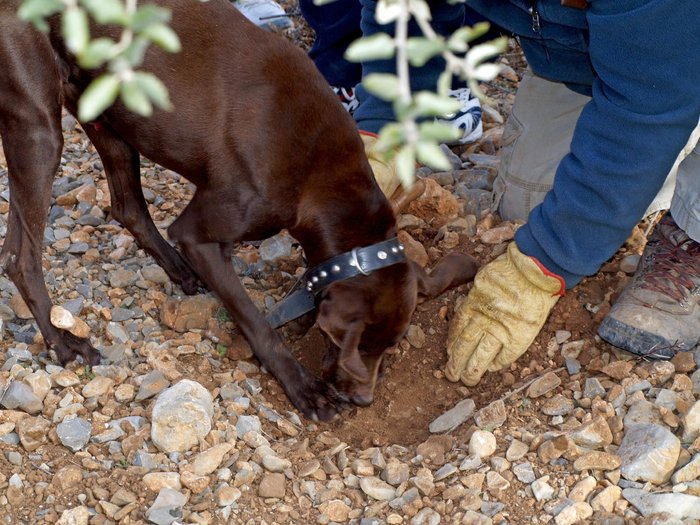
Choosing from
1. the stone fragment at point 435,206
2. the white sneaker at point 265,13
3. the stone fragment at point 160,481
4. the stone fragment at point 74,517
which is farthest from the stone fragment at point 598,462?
the white sneaker at point 265,13

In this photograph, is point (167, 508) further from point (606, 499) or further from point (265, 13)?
point (265, 13)

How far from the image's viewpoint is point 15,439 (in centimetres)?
280

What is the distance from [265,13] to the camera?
584cm

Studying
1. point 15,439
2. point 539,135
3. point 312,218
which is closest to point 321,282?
point 312,218

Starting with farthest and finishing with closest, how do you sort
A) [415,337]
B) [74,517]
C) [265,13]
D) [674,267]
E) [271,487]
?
[265,13], [415,337], [674,267], [271,487], [74,517]

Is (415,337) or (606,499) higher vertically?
(606,499)

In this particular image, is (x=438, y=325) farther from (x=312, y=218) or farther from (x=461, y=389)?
(x=312, y=218)

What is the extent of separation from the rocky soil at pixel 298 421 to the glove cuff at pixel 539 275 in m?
0.23

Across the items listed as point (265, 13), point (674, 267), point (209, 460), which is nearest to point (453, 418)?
point (209, 460)

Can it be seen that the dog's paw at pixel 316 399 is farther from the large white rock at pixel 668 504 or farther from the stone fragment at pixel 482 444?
the large white rock at pixel 668 504

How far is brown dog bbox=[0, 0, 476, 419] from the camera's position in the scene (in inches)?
119

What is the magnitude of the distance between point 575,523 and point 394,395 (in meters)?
1.04

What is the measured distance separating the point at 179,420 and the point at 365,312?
0.70 meters

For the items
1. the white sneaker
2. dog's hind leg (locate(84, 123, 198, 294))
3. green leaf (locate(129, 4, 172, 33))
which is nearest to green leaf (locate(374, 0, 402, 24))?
green leaf (locate(129, 4, 172, 33))
